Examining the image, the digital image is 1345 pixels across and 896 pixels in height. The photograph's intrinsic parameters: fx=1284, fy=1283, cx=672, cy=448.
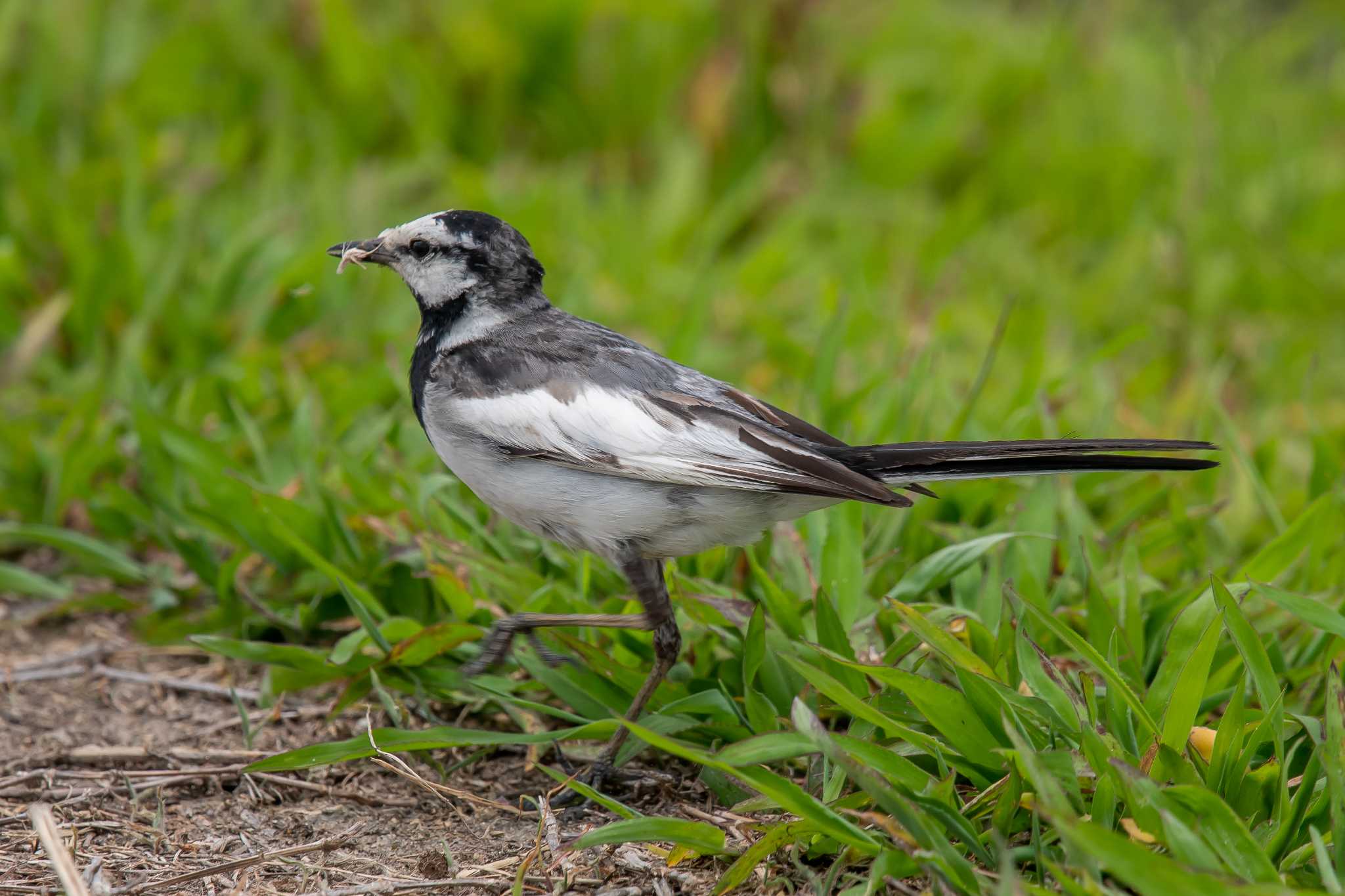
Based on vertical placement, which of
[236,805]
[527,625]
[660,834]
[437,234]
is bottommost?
[236,805]

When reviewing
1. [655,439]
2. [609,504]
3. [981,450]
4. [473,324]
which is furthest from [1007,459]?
[473,324]

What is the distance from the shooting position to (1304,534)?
3381mm

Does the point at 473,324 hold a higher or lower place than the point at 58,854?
higher

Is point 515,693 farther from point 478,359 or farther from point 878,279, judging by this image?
point 878,279

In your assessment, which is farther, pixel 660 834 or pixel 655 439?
pixel 655 439

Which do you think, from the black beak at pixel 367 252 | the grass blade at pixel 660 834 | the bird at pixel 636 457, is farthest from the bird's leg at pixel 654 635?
the black beak at pixel 367 252

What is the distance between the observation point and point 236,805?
112 inches

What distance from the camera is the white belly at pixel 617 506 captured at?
9.33 feet

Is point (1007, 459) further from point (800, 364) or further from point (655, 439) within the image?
point (800, 364)

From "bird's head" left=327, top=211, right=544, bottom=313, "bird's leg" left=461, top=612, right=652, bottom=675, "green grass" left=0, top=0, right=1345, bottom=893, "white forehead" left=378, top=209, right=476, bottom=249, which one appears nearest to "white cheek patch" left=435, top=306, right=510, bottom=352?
"bird's head" left=327, top=211, right=544, bottom=313

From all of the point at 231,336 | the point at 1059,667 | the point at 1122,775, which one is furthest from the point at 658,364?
the point at 231,336

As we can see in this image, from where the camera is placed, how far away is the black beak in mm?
3238

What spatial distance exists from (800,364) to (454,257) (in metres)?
2.18

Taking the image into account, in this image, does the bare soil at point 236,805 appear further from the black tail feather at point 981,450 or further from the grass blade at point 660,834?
the black tail feather at point 981,450
